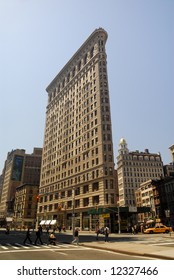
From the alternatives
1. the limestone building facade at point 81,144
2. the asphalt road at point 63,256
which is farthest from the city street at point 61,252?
the limestone building facade at point 81,144

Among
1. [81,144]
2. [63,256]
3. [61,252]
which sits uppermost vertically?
[81,144]

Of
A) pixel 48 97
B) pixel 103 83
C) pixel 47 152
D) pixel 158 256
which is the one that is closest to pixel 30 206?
pixel 47 152

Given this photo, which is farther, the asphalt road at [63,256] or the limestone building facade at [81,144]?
the limestone building facade at [81,144]

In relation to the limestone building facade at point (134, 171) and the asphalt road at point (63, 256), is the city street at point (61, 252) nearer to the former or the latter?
the asphalt road at point (63, 256)

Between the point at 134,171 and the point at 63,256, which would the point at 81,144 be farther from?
the point at 134,171

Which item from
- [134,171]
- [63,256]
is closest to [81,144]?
[63,256]

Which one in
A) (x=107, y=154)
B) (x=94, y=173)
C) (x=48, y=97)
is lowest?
(x=94, y=173)

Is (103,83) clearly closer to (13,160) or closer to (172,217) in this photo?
(172,217)

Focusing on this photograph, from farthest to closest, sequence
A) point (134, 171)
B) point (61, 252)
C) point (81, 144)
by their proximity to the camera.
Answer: point (134, 171)
point (81, 144)
point (61, 252)

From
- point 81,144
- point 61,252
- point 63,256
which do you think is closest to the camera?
point 63,256

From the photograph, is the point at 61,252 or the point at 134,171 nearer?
the point at 61,252

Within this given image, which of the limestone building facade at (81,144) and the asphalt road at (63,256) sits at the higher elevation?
the limestone building facade at (81,144)

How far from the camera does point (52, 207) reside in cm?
7388
